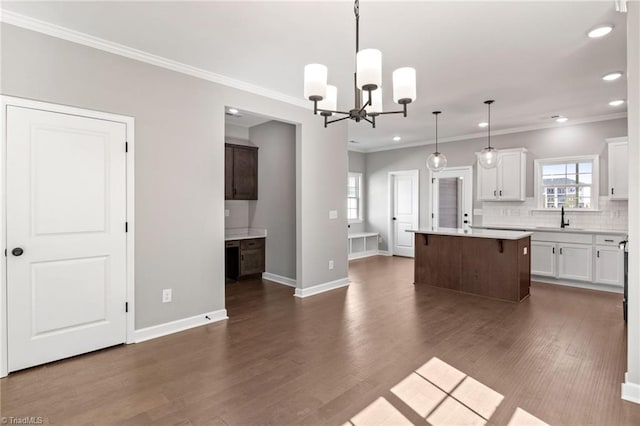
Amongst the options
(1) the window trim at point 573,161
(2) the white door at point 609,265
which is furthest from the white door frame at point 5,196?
(1) the window trim at point 573,161

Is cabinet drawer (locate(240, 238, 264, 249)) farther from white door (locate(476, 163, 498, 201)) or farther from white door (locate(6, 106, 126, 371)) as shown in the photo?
white door (locate(476, 163, 498, 201))

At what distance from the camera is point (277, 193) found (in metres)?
5.87

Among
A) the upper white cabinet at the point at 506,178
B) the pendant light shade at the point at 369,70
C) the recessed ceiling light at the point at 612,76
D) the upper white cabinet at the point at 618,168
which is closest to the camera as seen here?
the pendant light shade at the point at 369,70

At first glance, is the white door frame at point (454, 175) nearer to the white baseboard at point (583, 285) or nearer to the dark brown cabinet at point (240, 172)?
the white baseboard at point (583, 285)

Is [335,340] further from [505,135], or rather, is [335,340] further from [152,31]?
[505,135]

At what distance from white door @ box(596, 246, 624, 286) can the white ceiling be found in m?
2.26

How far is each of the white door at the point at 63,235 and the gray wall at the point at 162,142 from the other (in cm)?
18

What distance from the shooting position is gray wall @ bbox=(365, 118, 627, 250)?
563 centimetres

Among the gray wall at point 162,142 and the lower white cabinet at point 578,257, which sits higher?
the gray wall at point 162,142

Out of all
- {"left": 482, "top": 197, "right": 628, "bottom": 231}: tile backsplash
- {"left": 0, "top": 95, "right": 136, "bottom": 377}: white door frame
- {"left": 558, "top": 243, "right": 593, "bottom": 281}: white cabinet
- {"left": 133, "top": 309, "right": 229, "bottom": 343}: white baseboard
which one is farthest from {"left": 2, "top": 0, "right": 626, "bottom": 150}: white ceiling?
{"left": 133, "top": 309, "right": 229, "bottom": 343}: white baseboard

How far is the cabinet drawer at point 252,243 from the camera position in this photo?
578 cm

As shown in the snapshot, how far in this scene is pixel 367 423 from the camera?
206cm

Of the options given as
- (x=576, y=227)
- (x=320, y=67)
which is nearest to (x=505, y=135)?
(x=576, y=227)

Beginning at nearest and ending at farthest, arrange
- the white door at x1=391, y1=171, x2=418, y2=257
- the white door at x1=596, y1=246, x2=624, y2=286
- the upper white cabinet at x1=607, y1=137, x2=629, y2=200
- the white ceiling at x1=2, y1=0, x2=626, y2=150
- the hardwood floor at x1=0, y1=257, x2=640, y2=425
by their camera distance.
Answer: the hardwood floor at x1=0, y1=257, x2=640, y2=425 < the white ceiling at x1=2, y1=0, x2=626, y2=150 < the white door at x1=596, y1=246, x2=624, y2=286 < the upper white cabinet at x1=607, y1=137, x2=629, y2=200 < the white door at x1=391, y1=171, x2=418, y2=257
